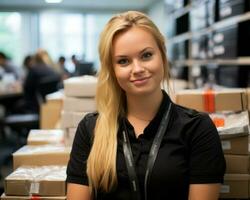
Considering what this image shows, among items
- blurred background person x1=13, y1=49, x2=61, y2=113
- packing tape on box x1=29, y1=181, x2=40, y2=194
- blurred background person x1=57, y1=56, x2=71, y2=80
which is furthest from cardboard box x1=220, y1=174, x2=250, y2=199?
blurred background person x1=13, y1=49, x2=61, y2=113

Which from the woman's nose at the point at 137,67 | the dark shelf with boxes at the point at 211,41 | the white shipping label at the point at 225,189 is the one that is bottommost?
the white shipping label at the point at 225,189

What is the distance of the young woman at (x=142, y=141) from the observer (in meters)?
1.30

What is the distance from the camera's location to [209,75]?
369 cm

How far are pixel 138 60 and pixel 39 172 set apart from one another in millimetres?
724

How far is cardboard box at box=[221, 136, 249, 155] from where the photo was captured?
157 cm

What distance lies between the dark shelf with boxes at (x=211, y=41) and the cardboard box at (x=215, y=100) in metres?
1.10

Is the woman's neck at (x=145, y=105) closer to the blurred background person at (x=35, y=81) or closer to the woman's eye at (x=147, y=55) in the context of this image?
the woman's eye at (x=147, y=55)

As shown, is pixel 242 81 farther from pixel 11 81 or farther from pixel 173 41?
pixel 11 81

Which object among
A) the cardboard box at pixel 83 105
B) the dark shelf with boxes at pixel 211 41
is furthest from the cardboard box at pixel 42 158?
the dark shelf with boxes at pixel 211 41

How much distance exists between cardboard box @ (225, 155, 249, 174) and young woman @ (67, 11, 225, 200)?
275 mm

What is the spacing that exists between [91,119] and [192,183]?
456mm

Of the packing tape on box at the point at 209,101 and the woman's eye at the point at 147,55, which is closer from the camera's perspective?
the woman's eye at the point at 147,55

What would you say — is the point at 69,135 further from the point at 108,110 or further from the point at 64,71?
the point at 64,71

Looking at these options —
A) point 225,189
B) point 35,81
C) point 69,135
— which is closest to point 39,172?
point 69,135
